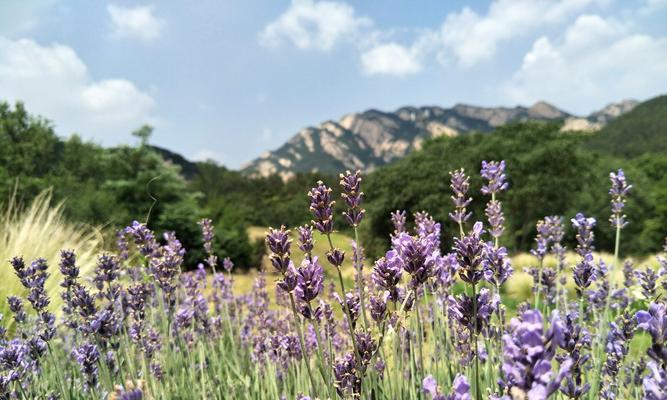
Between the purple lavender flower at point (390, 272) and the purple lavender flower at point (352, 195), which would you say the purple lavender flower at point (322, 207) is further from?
the purple lavender flower at point (390, 272)

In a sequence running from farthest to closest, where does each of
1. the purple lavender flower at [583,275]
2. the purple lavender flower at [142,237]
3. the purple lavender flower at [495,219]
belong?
1. the purple lavender flower at [142,237]
2. the purple lavender flower at [495,219]
3. the purple lavender flower at [583,275]

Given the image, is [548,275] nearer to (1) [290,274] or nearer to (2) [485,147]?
(1) [290,274]

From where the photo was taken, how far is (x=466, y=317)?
5.45ft

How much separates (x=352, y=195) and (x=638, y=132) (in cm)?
16420

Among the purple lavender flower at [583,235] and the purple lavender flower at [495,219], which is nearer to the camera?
the purple lavender flower at [583,235]

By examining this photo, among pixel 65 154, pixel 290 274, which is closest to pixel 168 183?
pixel 65 154

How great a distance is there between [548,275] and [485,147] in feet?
103

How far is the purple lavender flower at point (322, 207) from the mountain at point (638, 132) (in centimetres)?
12986

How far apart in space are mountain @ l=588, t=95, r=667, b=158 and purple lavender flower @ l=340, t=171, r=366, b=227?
12972 cm

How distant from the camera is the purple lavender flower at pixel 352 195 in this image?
1.74 meters

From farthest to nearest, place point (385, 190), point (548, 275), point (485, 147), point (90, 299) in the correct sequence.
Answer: point (385, 190)
point (485, 147)
point (548, 275)
point (90, 299)

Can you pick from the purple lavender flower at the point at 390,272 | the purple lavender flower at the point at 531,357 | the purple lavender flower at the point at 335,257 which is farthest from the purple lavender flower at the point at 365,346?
the purple lavender flower at the point at 531,357

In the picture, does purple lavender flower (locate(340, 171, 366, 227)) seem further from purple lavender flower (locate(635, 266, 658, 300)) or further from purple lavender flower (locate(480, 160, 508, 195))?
purple lavender flower (locate(635, 266, 658, 300))

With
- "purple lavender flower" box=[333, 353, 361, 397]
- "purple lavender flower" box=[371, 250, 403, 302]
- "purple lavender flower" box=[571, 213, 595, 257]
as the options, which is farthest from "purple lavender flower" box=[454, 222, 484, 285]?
"purple lavender flower" box=[571, 213, 595, 257]
